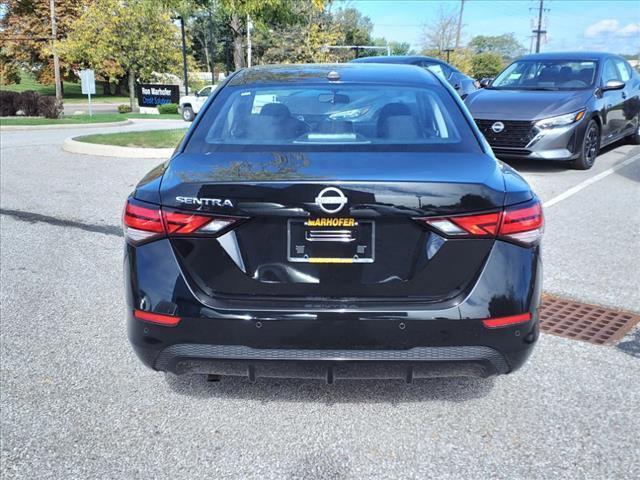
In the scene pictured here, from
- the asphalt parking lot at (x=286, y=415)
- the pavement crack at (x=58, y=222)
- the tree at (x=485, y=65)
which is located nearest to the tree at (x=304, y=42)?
the tree at (x=485, y=65)

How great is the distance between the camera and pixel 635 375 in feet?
11.4

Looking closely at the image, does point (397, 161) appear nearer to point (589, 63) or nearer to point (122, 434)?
point (122, 434)

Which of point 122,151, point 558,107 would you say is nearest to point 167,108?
point 122,151

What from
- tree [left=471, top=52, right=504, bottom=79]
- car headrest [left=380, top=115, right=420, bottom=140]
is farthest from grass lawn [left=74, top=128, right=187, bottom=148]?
tree [left=471, top=52, right=504, bottom=79]

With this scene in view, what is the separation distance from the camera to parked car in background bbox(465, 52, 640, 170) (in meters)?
9.09

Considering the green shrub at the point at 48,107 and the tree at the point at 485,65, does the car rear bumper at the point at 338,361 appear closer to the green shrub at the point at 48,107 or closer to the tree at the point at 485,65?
the green shrub at the point at 48,107

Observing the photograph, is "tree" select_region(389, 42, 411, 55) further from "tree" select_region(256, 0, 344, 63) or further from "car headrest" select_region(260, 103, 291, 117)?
"car headrest" select_region(260, 103, 291, 117)

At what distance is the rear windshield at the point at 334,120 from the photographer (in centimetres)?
299

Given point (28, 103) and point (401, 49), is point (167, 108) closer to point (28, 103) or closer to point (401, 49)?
point (28, 103)

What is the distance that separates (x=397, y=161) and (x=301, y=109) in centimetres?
114

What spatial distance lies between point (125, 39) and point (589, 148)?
34.1 metres

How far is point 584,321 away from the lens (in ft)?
14.0

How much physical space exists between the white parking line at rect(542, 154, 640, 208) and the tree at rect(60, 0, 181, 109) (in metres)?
31.5

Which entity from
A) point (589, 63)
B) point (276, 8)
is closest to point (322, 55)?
point (276, 8)
